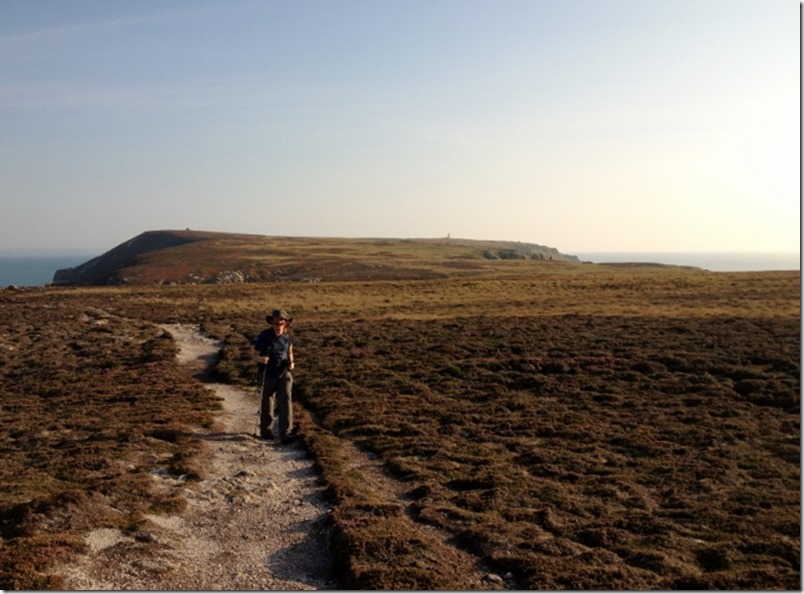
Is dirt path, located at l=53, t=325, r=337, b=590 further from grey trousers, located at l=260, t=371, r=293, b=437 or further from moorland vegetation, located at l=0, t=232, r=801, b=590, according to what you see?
grey trousers, located at l=260, t=371, r=293, b=437

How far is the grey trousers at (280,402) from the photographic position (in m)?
19.2

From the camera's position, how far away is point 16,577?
31.5 feet

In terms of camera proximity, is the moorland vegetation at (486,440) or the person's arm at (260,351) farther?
the person's arm at (260,351)

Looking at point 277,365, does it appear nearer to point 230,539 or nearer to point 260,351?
point 260,351

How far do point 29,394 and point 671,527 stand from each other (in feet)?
81.1

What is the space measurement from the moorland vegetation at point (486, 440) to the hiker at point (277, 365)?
113 centimetres

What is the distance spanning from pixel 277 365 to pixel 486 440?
21.1ft

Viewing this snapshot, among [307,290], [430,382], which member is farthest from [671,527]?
[307,290]

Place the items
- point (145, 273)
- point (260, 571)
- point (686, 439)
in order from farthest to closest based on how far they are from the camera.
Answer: point (145, 273) < point (686, 439) < point (260, 571)

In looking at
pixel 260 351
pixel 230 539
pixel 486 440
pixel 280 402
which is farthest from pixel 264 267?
pixel 230 539

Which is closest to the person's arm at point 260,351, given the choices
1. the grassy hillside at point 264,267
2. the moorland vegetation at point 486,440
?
the moorland vegetation at point 486,440

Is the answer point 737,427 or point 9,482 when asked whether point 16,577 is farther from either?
point 737,427

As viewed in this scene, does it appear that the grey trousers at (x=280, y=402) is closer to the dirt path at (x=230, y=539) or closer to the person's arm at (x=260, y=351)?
the person's arm at (x=260, y=351)

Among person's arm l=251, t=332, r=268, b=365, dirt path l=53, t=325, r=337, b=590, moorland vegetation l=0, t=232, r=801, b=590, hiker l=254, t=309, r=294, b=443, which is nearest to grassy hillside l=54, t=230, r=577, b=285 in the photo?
moorland vegetation l=0, t=232, r=801, b=590
